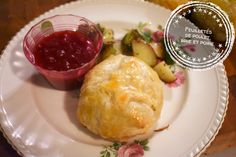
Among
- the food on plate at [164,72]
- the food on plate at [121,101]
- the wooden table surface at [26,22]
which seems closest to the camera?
the food on plate at [121,101]

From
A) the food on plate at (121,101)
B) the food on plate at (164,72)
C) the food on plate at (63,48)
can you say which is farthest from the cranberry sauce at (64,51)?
the food on plate at (164,72)

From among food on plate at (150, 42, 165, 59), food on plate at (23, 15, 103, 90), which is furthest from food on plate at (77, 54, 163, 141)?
food on plate at (150, 42, 165, 59)

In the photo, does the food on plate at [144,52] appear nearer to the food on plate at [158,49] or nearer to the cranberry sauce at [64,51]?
the food on plate at [158,49]

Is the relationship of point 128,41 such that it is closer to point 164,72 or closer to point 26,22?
point 164,72

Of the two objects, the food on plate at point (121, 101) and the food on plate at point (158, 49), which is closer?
the food on plate at point (121, 101)

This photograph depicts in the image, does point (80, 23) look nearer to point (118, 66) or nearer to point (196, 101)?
point (118, 66)

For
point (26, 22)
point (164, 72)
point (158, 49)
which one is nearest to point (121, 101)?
point (164, 72)

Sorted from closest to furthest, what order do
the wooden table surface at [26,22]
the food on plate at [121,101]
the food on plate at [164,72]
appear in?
the food on plate at [121,101] < the wooden table surface at [26,22] < the food on plate at [164,72]
